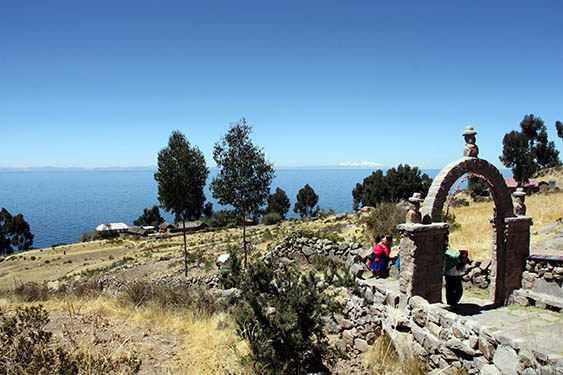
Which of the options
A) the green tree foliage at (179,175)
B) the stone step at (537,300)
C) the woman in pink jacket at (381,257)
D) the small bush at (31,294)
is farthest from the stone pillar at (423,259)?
the green tree foliage at (179,175)

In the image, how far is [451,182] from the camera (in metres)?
7.36

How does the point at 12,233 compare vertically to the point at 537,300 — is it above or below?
below

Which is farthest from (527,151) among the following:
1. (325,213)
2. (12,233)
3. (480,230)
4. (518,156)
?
(12,233)

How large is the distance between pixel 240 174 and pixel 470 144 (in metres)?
11.6

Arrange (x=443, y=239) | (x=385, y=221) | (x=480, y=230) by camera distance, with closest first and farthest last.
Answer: (x=443, y=239), (x=480, y=230), (x=385, y=221)

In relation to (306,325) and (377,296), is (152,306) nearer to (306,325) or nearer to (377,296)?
(306,325)

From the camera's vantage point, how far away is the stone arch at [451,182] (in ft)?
23.7

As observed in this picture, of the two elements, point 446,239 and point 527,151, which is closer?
point 446,239

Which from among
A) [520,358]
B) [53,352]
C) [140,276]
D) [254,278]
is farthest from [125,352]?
[140,276]

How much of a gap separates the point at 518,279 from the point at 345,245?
21.5ft

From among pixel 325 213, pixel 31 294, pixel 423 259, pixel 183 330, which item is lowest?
pixel 325 213

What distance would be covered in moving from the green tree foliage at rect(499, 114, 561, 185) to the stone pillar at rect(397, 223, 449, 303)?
155 feet

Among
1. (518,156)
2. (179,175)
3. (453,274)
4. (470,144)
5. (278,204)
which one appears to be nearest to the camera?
(453,274)

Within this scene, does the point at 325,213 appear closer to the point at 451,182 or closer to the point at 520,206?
the point at 520,206
